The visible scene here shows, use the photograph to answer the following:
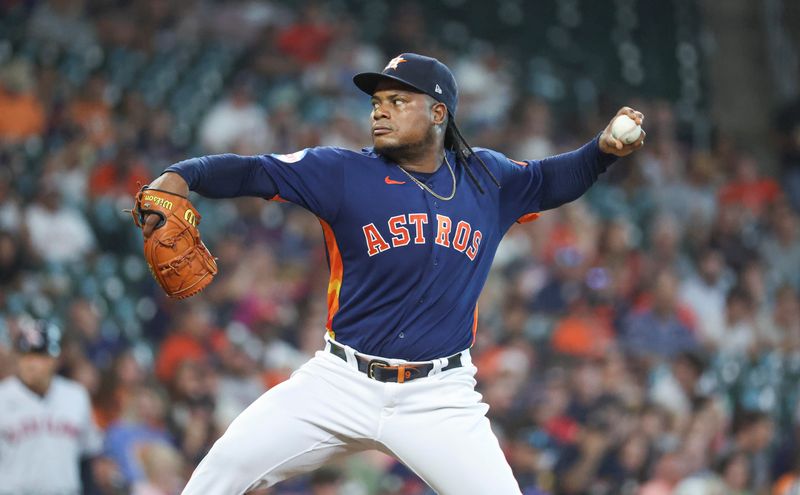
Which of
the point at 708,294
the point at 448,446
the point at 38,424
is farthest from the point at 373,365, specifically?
the point at 708,294

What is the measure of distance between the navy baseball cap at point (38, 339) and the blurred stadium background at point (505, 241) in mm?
446

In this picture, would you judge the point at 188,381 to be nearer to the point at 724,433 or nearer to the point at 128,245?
the point at 128,245

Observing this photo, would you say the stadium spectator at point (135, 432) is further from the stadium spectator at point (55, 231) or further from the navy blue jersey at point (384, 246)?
the navy blue jersey at point (384, 246)

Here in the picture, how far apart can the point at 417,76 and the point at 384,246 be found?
64 cm

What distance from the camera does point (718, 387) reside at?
31.6ft

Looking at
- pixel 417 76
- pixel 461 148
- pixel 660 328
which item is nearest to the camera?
pixel 417 76

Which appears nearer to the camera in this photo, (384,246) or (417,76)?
(384,246)

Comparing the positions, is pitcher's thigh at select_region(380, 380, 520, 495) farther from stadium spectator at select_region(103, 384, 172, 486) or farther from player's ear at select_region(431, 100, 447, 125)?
stadium spectator at select_region(103, 384, 172, 486)

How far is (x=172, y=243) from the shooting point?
405 centimetres

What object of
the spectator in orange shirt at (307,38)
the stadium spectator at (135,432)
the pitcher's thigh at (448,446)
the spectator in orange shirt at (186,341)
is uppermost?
the spectator in orange shirt at (307,38)

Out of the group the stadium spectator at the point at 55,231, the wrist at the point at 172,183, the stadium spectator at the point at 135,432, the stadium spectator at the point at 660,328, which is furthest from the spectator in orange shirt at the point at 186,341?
the wrist at the point at 172,183

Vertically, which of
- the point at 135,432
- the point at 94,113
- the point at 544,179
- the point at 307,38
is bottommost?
the point at 135,432

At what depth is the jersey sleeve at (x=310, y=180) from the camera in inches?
171

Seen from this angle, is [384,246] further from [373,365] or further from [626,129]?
[626,129]
